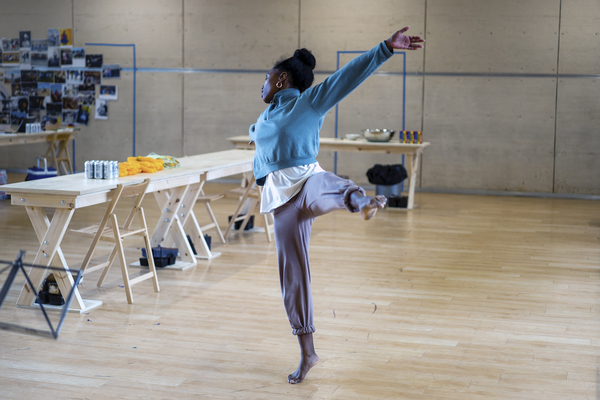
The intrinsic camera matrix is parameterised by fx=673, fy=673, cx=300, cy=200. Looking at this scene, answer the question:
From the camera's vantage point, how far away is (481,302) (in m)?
4.57

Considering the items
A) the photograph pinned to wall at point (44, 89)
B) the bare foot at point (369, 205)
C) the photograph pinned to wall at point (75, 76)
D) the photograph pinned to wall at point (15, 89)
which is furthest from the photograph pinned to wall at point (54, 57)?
the bare foot at point (369, 205)

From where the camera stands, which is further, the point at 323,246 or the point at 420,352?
the point at 323,246

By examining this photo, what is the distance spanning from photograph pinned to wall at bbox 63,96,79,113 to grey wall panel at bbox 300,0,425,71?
13.2 ft

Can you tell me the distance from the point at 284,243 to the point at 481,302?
6.64ft

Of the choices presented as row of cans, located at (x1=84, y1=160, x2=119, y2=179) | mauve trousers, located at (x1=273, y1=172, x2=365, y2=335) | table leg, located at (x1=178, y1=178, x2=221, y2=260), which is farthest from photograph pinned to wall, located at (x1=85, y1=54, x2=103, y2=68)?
mauve trousers, located at (x1=273, y1=172, x2=365, y2=335)

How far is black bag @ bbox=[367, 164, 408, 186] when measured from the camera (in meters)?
8.66

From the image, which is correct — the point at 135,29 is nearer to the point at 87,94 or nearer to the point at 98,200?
the point at 87,94

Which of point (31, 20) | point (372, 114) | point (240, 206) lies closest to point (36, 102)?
point (31, 20)

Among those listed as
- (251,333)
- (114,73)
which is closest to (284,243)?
(251,333)

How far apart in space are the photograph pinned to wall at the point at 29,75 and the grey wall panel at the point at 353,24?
15.4 feet

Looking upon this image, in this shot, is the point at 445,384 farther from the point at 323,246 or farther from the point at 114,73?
the point at 114,73

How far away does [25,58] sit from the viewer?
37.6 ft

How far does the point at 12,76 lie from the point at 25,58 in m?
0.41

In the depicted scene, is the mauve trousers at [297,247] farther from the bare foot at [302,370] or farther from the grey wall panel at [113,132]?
the grey wall panel at [113,132]
